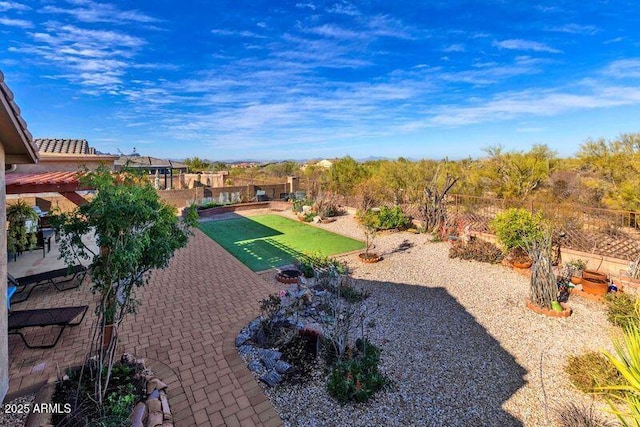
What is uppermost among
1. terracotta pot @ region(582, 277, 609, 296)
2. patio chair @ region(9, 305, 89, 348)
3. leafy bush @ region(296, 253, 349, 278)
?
terracotta pot @ region(582, 277, 609, 296)

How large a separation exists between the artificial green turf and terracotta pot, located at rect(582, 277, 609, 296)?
20.8 ft

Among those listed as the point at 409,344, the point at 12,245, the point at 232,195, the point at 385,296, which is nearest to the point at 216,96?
the point at 232,195

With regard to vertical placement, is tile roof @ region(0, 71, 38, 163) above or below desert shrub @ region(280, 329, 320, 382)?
above

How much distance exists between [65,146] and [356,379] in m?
19.7

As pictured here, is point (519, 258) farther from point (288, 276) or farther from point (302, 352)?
point (302, 352)

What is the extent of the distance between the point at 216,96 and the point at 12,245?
22.2 metres

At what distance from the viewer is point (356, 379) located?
3895 millimetres

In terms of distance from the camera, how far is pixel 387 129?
34281 millimetres

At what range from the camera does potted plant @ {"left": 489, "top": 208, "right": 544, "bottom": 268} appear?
8896 millimetres

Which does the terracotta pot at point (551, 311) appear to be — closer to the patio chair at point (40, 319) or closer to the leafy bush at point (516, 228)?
the leafy bush at point (516, 228)

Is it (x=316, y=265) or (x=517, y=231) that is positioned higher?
(x=517, y=231)

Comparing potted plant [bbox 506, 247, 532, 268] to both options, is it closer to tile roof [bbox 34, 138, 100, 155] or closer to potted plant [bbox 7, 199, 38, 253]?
potted plant [bbox 7, 199, 38, 253]

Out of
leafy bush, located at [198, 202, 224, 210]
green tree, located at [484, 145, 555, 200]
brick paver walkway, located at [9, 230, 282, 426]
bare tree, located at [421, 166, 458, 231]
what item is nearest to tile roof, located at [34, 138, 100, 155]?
leafy bush, located at [198, 202, 224, 210]

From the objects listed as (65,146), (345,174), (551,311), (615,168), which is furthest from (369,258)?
(65,146)
